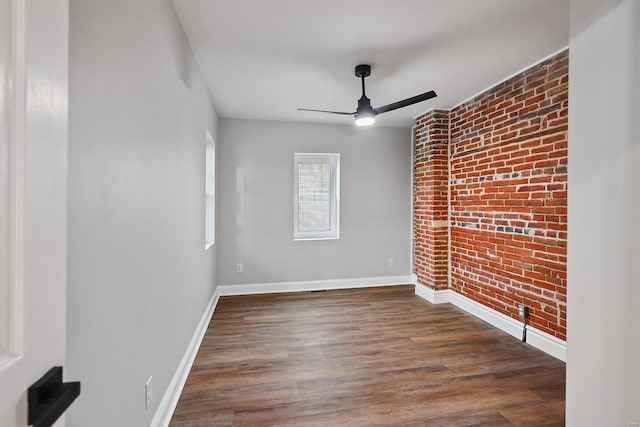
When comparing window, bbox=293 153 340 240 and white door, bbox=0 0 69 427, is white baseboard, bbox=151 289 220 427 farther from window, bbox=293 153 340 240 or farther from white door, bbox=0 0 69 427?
window, bbox=293 153 340 240

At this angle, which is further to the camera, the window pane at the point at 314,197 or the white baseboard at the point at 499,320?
the window pane at the point at 314,197

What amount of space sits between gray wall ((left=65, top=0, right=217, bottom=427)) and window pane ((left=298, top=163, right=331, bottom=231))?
2504mm

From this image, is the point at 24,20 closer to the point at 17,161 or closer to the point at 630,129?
the point at 17,161

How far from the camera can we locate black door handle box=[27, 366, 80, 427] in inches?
19.4

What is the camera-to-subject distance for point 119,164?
120 cm

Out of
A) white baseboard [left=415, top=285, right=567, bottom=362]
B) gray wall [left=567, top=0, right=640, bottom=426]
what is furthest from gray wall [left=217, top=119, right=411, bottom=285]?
gray wall [left=567, top=0, right=640, bottom=426]

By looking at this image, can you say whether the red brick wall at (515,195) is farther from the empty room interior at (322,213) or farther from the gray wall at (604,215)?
the gray wall at (604,215)

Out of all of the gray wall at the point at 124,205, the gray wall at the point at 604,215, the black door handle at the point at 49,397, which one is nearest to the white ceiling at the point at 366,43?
the gray wall at the point at 124,205

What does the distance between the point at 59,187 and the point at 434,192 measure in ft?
13.1

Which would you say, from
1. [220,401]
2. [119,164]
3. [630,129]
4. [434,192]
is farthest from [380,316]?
[119,164]

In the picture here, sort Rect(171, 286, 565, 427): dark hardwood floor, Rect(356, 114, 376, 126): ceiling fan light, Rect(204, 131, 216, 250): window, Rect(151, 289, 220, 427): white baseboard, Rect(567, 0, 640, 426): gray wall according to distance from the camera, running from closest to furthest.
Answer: Rect(567, 0, 640, 426): gray wall < Rect(151, 289, 220, 427): white baseboard < Rect(171, 286, 565, 427): dark hardwood floor < Rect(356, 114, 376, 126): ceiling fan light < Rect(204, 131, 216, 250): window

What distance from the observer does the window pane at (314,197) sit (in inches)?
180

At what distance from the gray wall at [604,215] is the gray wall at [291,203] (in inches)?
134

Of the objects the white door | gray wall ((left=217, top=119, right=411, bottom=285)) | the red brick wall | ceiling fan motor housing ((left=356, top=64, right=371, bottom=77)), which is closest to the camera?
the white door
